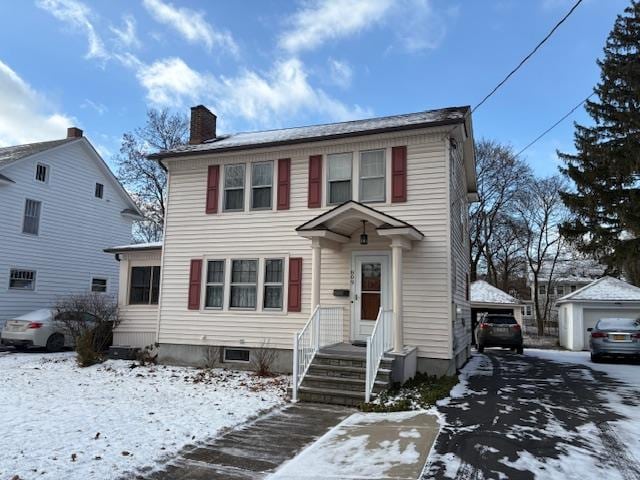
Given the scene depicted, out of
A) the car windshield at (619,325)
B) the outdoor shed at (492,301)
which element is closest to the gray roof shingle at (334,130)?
the car windshield at (619,325)

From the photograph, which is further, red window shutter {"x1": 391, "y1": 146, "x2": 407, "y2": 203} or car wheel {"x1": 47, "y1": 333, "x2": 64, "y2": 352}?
car wheel {"x1": 47, "y1": 333, "x2": 64, "y2": 352}

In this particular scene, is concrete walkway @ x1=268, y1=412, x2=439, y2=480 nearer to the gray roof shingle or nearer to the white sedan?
the gray roof shingle

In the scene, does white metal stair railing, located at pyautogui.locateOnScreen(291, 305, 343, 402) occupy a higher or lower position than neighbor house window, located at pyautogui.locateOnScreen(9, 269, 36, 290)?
lower

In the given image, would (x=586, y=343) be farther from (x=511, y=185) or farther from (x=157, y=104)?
(x=157, y=104)

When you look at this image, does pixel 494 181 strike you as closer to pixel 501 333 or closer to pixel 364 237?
pixel 501 333

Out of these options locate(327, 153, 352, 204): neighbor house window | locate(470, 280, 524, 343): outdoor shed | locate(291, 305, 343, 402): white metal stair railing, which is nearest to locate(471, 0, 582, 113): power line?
locate(327, 153, 352, 204): neighbor house window

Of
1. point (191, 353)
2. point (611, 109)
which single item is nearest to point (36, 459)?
point (191, 353)

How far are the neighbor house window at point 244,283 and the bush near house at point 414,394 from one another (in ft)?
14.8

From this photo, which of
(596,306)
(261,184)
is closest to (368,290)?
(261,184)

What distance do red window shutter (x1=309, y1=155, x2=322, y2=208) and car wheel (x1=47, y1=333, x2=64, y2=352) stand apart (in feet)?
31.3

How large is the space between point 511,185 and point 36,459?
31530 millimetres

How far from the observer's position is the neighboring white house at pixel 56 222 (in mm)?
17328

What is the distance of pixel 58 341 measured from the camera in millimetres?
14641

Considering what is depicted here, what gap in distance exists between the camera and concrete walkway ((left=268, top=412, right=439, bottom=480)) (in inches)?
182
